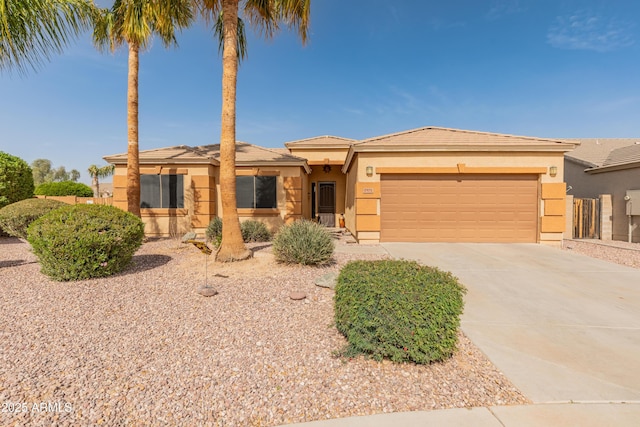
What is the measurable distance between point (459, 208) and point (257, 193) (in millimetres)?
8375

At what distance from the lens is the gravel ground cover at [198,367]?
2.47m

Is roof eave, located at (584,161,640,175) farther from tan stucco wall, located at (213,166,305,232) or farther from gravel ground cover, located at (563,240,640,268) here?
tan stucco wall, located at (213,166,305,232)

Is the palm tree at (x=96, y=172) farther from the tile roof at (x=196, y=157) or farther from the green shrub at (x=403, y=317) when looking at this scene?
the green shrub at (x=403, y=317)

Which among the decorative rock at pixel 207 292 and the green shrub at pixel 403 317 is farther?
the decorative rock at pixel 207 292

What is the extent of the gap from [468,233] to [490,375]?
28.2ft

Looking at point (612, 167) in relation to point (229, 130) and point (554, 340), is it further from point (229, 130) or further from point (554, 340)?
point (229, 130)

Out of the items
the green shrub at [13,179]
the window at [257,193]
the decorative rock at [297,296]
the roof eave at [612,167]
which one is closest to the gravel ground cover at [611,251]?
the roof eave at [612,167]

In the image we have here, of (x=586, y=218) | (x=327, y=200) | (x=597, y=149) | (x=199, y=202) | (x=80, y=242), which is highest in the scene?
(x=597, y=149)

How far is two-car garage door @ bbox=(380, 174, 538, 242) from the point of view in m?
10.5

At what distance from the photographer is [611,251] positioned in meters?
9.62

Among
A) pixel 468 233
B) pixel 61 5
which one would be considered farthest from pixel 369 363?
pixel 61 5

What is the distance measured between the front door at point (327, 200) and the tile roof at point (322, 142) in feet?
7.49

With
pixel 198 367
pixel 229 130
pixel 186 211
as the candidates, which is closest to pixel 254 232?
pixel 186 211

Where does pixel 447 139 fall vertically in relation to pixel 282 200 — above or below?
above
